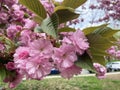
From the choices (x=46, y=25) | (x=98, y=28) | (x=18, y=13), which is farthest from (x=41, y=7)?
(x=18, y=13)

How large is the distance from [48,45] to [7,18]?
1.29 metres

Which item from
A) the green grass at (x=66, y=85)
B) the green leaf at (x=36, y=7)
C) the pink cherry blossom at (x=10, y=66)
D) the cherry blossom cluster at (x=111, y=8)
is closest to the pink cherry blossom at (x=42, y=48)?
the green leaf at (x=36, y=7)

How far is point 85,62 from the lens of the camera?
41.4 inches

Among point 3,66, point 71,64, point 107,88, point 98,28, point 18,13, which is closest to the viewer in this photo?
point 71,64

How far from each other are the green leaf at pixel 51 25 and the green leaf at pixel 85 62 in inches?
4.2

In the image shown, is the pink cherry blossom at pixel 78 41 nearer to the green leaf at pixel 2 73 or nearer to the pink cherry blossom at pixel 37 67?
the pink cherry blossom at pixel 37 67

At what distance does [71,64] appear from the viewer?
1.02 m

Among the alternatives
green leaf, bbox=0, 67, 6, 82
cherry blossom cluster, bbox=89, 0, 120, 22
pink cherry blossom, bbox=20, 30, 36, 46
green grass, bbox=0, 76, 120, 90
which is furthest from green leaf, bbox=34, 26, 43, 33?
cherry blossom cluster, bbox=89, 0, 120, 22

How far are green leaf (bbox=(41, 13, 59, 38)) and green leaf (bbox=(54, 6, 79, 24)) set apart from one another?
2 centimetres

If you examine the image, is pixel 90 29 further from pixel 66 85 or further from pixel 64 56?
pixel 66 85

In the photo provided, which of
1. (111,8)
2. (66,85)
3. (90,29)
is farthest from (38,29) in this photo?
(111,8)

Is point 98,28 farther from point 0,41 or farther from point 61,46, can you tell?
point 0,41

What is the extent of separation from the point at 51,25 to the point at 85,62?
15cm

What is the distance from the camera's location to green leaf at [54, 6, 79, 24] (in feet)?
3.62
